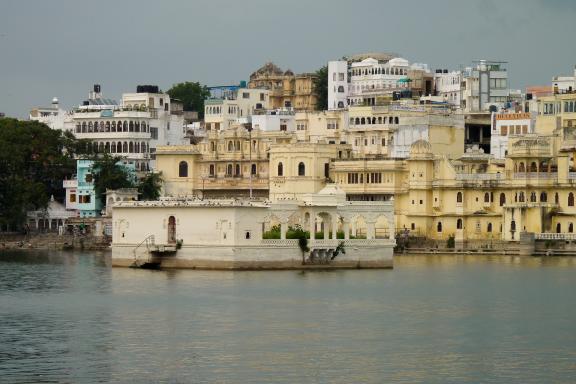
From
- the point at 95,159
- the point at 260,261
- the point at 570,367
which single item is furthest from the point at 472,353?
the point at 95,159

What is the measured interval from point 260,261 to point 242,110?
146ft

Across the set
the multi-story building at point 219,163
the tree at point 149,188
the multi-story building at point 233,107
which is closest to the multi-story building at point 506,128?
the multi-story building at point 219,163

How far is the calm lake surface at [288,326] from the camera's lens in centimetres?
3972

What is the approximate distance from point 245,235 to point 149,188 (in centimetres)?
2454

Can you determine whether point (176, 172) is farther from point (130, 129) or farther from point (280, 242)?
point (280, 242)

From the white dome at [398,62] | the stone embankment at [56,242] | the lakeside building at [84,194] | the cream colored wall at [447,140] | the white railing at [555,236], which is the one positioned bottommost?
the stone embankment at [56,242]

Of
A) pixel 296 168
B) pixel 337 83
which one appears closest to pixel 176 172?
pixel 296 168

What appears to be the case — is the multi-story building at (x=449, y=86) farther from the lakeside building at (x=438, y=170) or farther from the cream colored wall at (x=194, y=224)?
the cream colored wall at (x=194, y=224)

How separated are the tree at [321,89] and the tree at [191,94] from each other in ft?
38.8

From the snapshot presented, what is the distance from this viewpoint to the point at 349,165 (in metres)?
85.6

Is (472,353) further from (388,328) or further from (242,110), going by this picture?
(242,110)

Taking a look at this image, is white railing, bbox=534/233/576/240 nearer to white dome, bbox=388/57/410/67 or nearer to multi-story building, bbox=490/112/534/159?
multi-story building, bbox=490/112/534/159

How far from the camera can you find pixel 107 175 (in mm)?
89625

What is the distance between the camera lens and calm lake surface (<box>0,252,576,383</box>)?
130ft
